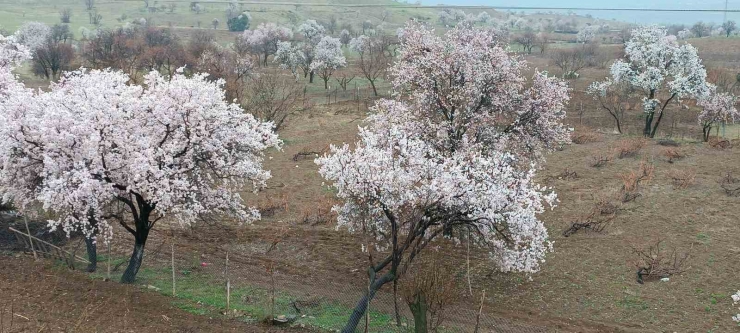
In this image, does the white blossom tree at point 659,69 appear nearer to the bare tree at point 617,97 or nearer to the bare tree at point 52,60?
the bare tree at point 617,97

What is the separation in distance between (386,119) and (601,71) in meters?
68.9

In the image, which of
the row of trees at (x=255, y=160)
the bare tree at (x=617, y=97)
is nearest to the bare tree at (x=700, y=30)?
the bare tree at (x=617, y=97)

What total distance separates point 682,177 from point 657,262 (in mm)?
12839

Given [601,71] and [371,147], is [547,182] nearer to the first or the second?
[371,147]

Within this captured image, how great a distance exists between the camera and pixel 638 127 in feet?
178

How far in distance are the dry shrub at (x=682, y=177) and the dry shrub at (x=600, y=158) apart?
4.19m

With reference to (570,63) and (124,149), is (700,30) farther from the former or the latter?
(124,149)

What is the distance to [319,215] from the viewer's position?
31.2 metres

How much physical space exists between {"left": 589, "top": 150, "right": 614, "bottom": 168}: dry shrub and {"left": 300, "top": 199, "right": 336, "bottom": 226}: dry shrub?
61.0ft

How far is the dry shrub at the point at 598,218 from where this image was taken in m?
28.5

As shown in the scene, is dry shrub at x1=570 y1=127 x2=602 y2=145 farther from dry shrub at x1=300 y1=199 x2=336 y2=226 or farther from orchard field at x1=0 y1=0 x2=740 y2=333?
dry shrub at x1=300 y1=199 x2=336 y2=226

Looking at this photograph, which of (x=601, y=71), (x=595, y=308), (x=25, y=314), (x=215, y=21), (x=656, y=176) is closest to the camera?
(x=25, y=314)

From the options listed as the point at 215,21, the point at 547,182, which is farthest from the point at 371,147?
the point at 215,21

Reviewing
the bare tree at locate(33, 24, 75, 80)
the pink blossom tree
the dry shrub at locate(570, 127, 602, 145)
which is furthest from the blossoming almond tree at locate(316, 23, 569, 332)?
the bare tree at locate(33, 24, 75, 80)
